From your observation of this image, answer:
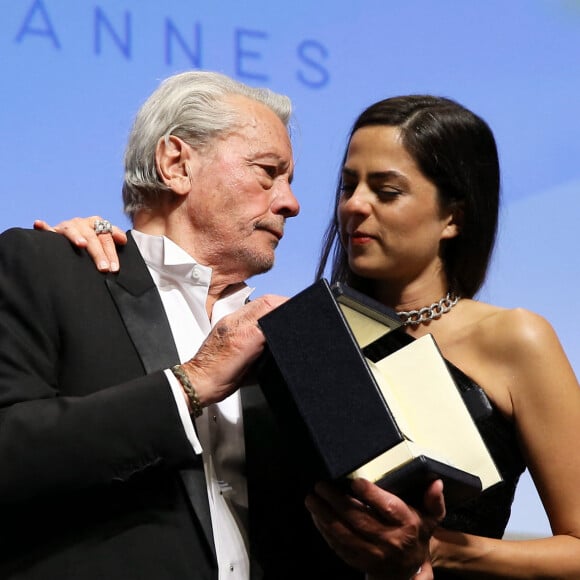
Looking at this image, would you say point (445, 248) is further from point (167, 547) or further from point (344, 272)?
point (167, 547)

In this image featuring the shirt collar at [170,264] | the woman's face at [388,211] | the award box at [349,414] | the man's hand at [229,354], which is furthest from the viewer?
the woman's face at [388,211]

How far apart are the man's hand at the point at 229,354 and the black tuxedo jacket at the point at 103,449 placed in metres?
0.05

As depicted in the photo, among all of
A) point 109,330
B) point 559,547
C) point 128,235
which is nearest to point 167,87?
point 128,235

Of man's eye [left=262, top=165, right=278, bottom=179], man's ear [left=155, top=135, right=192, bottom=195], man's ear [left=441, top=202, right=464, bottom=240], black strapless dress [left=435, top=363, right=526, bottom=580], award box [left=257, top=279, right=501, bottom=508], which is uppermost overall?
man's ear [left=155, top=135, right=192, bottom=195]

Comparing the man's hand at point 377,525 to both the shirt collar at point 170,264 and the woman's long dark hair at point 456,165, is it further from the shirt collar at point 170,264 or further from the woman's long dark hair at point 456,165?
the woman's long dark hair at point 456,165

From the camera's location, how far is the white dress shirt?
1537 mm

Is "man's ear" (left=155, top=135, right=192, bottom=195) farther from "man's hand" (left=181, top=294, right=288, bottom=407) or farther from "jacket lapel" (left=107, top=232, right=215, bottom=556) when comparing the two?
"man's hand" (left=181, top=294, right=288, bottom=407)

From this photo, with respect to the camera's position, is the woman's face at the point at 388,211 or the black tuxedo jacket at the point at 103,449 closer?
the black tuxedo jacket at the point at 103,449

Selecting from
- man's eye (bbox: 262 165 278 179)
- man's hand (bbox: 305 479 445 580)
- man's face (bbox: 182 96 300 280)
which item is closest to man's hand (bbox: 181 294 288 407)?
man's hand (bbox: 305 479 445 580)

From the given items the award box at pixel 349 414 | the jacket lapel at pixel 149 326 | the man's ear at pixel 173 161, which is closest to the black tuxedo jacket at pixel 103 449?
the jacket lapel at pixel 149 326

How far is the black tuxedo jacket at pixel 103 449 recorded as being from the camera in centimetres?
139

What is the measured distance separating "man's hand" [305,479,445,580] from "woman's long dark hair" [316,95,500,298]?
0.62 m

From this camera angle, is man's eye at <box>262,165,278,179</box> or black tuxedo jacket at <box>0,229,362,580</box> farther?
man's eye at <box>262,165,278,179</box>

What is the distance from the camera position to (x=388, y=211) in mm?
1850
